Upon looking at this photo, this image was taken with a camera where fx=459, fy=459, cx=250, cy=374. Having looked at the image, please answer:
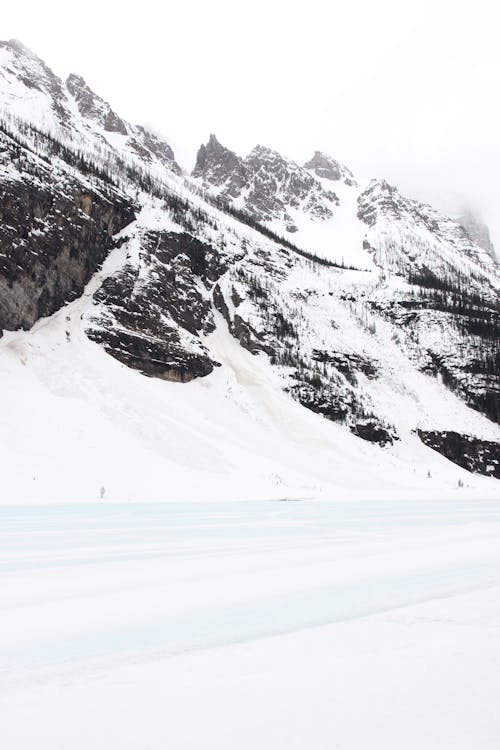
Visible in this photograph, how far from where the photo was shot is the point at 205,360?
33.0 m

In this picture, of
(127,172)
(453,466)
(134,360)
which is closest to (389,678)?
(134,360)

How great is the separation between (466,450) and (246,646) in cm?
3746

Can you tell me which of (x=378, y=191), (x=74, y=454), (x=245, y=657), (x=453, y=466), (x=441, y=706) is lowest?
(x=74, y=454)

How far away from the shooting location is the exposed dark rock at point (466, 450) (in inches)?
1398

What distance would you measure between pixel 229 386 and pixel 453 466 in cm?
1741

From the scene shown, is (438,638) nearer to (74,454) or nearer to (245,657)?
(245,657)

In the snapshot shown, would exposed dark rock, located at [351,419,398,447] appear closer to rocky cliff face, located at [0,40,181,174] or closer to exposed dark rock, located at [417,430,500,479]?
exposed dark rock, located at [417,430,500,479]

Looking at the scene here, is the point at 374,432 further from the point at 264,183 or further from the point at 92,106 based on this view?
the point at 264,183

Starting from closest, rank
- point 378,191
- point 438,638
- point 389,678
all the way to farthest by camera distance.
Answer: point 389,678 → point 438,638 → point 378,191

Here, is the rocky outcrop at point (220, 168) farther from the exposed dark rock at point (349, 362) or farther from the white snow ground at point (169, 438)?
the white snow ground at point (169, 438)

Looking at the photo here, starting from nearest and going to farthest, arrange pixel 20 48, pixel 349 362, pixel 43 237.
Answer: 1. pixel 43 237
2. pixel 349 362
3. pixel 20 48

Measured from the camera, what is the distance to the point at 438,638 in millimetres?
3400

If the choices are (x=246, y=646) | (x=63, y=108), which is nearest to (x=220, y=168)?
(x=63, y=108)

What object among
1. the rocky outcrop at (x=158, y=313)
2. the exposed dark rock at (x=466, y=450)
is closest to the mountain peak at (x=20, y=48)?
the rocky outcrop at (x=158, y=313)
